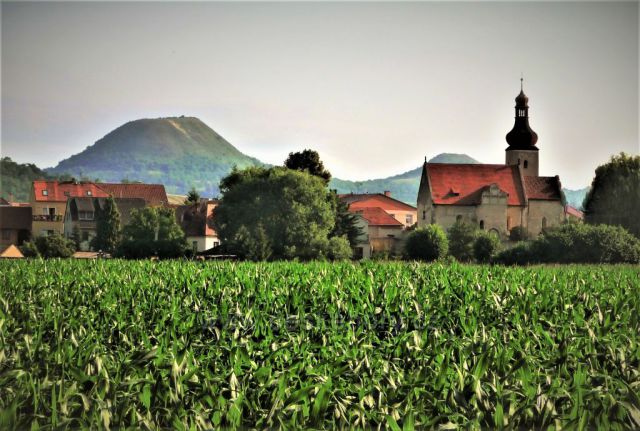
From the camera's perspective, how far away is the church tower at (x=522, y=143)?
103000 mm

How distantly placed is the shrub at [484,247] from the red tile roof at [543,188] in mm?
21789

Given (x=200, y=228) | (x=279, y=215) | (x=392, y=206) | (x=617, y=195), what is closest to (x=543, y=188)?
(x=617, y=195)

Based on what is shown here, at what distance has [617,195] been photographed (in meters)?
76.2

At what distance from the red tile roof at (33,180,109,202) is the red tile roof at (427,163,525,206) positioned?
157 ft

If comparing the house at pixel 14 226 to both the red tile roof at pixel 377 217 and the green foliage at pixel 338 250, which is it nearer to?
the red tile roof at pixel 377 217

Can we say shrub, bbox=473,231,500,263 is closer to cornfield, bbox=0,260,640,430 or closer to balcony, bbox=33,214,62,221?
balcony, bbox=33,214,62,221

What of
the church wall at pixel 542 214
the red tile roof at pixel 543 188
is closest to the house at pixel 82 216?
the church wall at pixel 542 214

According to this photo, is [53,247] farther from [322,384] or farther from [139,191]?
[322,384]

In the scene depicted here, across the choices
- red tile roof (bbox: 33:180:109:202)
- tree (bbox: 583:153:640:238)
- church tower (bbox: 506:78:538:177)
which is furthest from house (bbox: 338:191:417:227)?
tree (bbox: 583:153:640:238)

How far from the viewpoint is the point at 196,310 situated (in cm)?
1453

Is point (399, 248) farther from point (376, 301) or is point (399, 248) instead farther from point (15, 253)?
point (376, 301)

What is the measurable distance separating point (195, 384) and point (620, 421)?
14.6ft

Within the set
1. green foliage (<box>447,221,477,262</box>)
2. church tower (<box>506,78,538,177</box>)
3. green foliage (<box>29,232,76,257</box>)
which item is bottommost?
green foliage (<box>29,232,76,257</box>)

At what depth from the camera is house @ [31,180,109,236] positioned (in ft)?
347
